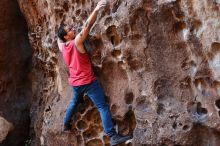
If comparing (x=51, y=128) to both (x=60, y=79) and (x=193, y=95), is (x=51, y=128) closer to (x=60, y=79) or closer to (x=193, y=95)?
(x=60, y=79)

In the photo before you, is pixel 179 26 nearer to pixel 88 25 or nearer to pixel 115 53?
pixel 115 53

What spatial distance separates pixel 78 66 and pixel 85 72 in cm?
9

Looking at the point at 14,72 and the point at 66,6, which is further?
the point at 14,72

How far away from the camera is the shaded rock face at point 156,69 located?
3432mm

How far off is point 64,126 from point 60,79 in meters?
0.68

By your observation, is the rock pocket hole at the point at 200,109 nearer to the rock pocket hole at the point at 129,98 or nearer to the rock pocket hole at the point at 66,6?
the rock pocket hole at the point at 129,98

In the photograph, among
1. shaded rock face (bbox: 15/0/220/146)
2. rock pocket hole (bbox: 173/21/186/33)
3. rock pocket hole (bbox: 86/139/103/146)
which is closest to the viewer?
shaded rock face (bbox: 15/0/220/146)

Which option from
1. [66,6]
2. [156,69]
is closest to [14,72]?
[66,6]

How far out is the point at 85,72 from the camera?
394cm

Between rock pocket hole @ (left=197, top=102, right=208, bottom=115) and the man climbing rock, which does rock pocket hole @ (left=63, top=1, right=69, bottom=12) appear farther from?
rock pocket hole @ (left=197, top=102, right=208, bottom=115)

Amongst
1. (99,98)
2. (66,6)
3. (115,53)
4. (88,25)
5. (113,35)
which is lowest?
(99,98)

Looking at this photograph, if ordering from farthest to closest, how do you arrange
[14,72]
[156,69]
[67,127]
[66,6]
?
1. [14,72]
2. [66,6]
3. [67,127]
4. [156,69]

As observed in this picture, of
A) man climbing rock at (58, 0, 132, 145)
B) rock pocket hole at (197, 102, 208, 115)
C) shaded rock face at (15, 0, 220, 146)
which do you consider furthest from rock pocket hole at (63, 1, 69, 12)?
rock pocket hole at (197, 102, 208, 115)

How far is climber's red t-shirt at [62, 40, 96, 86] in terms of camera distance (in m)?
3.91
